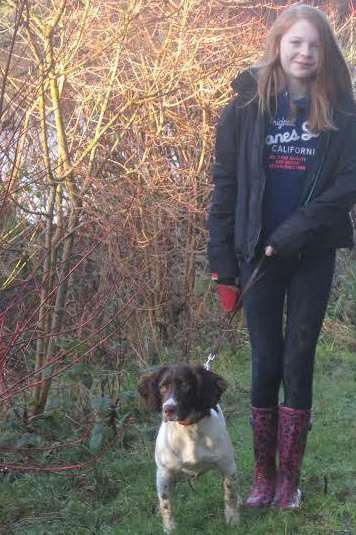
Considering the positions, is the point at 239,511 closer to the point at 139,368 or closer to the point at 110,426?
the point at 110,426

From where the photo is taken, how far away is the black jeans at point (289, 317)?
12.7ft

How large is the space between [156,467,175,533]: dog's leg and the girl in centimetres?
49

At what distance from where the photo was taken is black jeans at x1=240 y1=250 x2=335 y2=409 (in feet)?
12.7

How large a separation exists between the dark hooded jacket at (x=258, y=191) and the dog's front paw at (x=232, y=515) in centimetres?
104

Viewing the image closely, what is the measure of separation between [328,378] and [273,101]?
3728mm

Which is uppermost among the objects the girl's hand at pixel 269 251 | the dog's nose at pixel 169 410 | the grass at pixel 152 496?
the girl's hand at pixel 269 251

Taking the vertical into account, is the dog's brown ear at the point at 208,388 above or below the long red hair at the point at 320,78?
below

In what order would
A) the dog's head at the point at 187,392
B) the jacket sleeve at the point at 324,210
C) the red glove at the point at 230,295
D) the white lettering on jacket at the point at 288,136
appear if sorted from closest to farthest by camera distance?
the jacket sleeve at the point at 324,210 < the white lettering on jacket at the point at 288,136 < the dog's head at the point at 187,392 < the red glove at the point at 230,295

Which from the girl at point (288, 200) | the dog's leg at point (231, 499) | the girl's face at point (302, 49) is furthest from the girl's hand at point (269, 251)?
the dog's leg at point (231, 499)

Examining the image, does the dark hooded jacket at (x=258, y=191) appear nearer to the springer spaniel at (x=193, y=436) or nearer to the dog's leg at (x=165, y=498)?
Answer: the springer spaniel at (x=193, y=436)

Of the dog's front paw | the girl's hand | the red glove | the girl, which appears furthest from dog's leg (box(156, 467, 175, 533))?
the girl's hand

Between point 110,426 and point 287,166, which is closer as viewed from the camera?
point 287,166

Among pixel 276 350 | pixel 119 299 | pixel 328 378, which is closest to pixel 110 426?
pixel 119 299

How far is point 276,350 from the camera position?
4.01 m
